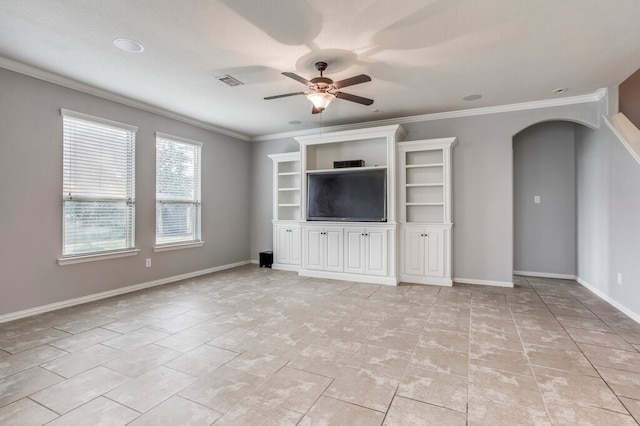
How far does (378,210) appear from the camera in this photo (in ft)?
16.3

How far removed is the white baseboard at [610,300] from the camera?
3.35m

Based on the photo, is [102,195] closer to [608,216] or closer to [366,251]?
[366,251]

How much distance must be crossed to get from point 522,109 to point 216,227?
545 centimetres

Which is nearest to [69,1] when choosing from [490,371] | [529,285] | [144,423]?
[144,423]

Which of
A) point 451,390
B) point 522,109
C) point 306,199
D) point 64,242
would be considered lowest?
point 451,390

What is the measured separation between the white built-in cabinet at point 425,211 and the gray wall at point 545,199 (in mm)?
1635

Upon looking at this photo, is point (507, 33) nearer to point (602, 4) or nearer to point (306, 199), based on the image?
point (602, 4)

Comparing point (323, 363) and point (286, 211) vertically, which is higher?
point (286, 211)

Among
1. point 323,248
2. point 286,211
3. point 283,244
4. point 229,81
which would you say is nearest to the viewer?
point 229,81

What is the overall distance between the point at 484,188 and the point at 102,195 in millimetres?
5468

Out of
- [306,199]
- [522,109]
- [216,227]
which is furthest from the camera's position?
[216,227]

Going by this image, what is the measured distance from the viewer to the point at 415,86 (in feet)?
12.9

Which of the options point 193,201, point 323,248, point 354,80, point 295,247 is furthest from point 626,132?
point 193,201

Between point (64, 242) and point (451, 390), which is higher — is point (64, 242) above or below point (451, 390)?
above
